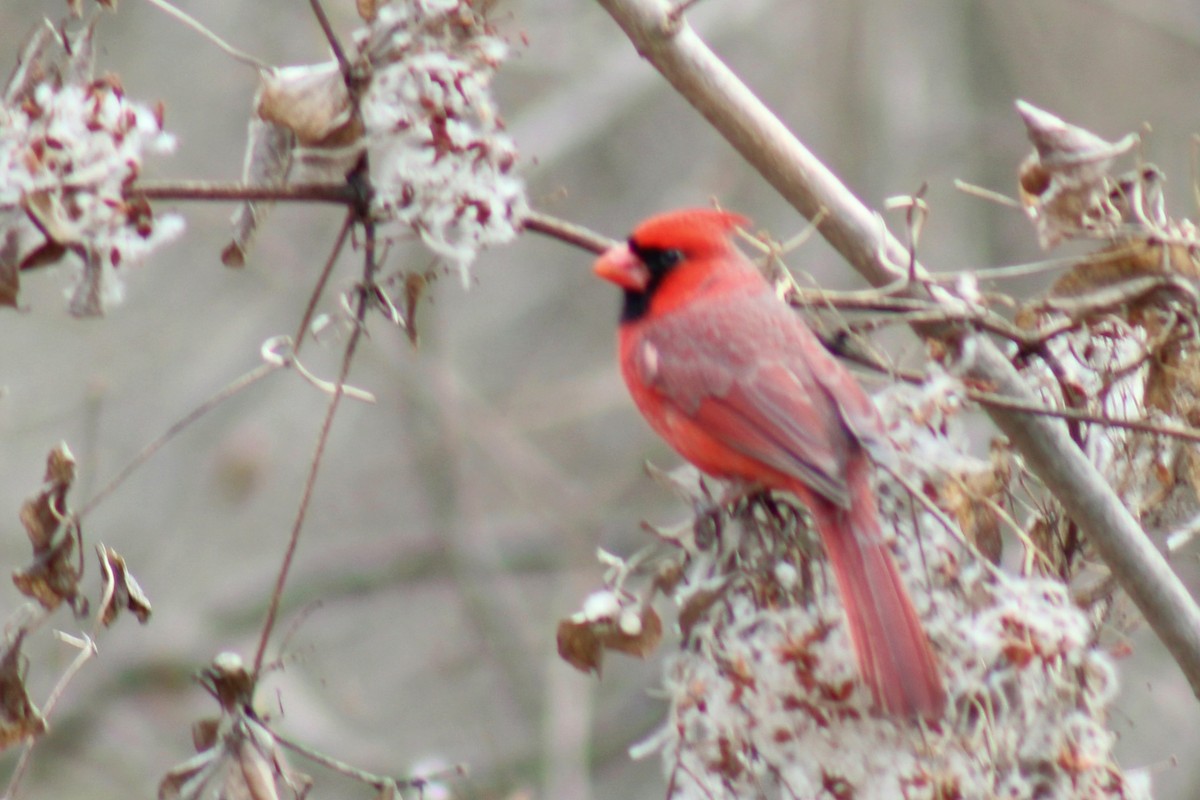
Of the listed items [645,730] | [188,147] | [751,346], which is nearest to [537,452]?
[645,730]

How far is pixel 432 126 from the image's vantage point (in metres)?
1.81

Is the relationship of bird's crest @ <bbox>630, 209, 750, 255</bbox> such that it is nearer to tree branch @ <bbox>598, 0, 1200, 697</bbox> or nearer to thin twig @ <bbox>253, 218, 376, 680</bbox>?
tree branch @ <bbox>598, 0, 1200, 697</bbox>

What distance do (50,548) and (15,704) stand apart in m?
0.18

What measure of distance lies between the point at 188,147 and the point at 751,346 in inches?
193

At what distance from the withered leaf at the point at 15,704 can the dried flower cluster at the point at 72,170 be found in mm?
416

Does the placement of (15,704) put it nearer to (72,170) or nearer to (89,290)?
(89,290)

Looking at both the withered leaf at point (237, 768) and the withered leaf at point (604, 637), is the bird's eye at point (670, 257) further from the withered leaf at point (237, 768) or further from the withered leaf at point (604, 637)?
the withered leaf at point (237, 768)

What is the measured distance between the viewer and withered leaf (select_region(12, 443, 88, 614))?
1765 mm

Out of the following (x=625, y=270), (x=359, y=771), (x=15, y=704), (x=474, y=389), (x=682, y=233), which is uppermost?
(x=682, y=233)

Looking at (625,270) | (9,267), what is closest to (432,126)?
(9,267)

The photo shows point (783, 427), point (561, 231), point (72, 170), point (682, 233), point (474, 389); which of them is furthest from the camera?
point (474, 389)

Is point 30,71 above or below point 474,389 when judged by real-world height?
above

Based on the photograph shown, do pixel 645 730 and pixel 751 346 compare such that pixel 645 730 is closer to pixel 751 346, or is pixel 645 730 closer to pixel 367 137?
pixel 751 346

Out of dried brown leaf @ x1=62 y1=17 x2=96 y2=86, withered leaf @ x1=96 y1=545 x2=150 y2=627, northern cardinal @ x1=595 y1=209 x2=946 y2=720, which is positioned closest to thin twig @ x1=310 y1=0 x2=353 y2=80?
dried brown leaf @ x1=62 y1=17 x2=96 y2=86
